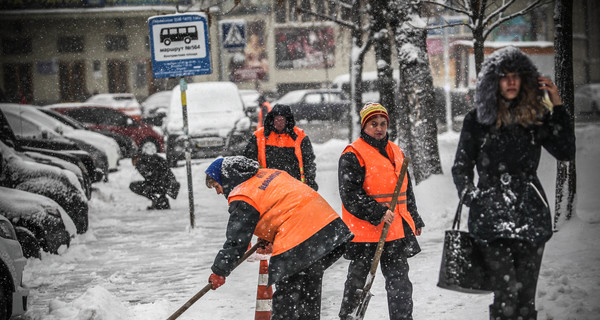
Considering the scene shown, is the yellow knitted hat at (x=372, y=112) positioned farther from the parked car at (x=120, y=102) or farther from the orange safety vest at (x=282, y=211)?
→ the parked car at (x=120, y=102)

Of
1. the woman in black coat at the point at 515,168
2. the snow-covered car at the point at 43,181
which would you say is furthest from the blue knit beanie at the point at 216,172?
the snow-covered car at the point at 43,181

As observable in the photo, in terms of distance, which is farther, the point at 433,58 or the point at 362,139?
the point at 433,58

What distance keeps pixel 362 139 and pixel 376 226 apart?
59cm

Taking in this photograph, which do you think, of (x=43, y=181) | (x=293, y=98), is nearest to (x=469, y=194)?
(x=43, y=181)

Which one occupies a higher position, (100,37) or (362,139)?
(100,37)

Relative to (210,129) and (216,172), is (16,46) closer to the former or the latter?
(210,129)

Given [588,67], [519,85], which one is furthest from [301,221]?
[588,67]

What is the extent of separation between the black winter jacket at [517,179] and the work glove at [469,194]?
20mm

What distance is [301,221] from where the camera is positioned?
4.30 metres

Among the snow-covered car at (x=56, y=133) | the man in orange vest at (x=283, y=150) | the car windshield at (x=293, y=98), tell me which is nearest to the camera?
the man in orange vest at (x=283, y=150)

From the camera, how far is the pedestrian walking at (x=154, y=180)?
12.6 m

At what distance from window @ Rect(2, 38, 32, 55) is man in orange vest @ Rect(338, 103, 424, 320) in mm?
39969

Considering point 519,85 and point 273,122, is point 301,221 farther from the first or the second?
point 273,122

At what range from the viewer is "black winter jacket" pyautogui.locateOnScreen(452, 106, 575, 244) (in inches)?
154
